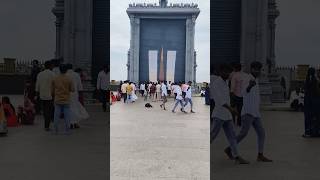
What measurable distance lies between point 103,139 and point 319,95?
15.5ft

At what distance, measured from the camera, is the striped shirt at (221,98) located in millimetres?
8172

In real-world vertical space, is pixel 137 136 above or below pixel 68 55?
below

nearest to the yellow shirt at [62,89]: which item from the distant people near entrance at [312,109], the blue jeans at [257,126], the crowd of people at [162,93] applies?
the blue jeans at [257,126]

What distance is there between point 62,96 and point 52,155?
320 centimetres

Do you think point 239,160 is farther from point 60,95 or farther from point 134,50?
point 134,50

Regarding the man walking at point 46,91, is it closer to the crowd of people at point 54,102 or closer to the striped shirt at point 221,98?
the crowd of people at point 54,102

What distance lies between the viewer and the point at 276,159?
863 cm

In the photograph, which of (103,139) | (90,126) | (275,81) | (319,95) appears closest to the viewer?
(103,139)

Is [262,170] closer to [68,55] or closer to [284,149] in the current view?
[284,149]

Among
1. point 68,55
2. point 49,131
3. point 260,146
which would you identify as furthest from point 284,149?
point 68,55

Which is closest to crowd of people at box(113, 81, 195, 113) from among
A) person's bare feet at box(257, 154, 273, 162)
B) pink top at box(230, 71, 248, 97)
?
pink top at box(230, 71, 248, 97)

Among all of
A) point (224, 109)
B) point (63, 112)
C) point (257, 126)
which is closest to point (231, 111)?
point (224, 109)

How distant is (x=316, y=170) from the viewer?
7.68 m

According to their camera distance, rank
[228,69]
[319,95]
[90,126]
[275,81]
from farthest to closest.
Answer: [275,81]
[90,126]
[319,95]
[228,69]
